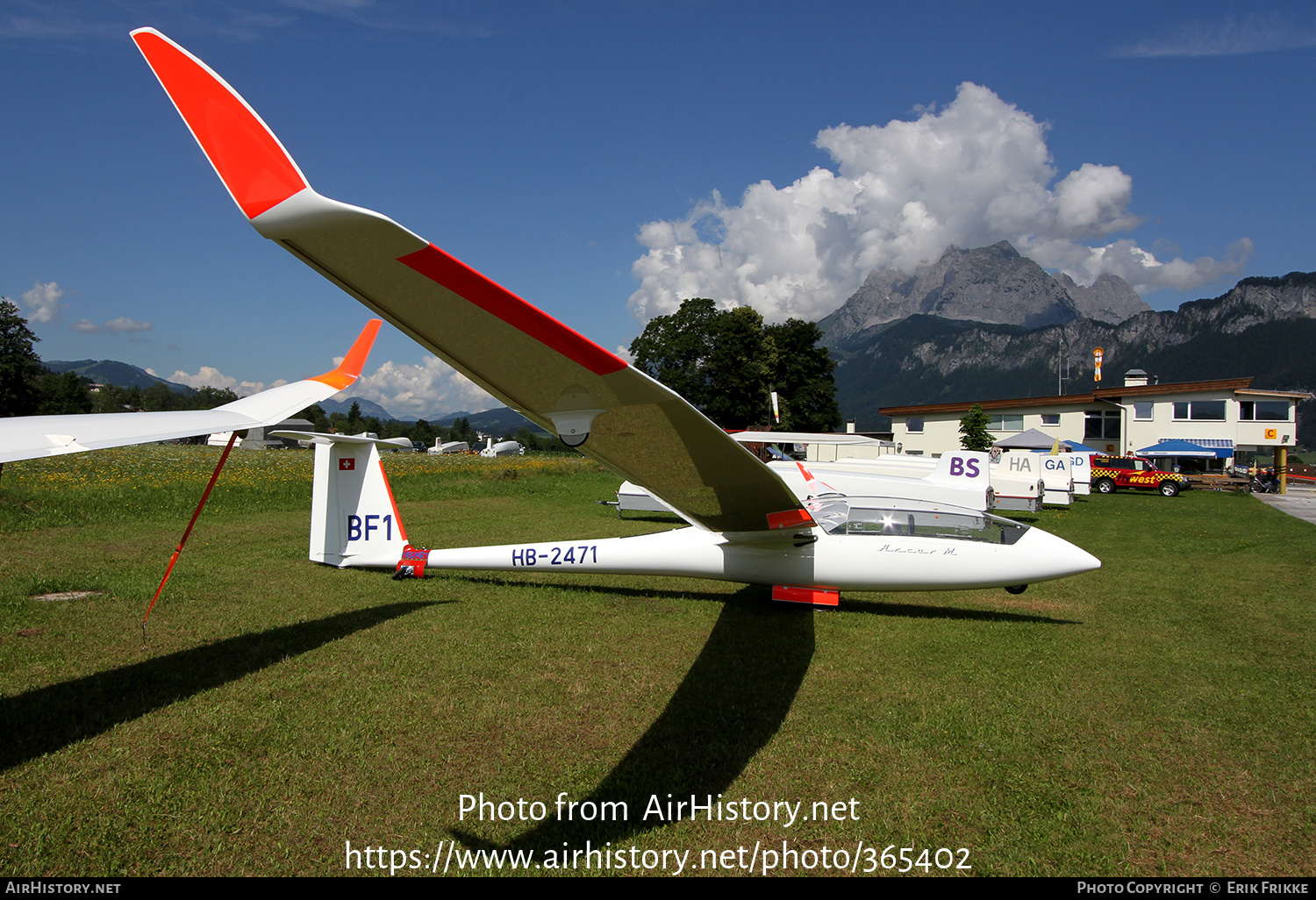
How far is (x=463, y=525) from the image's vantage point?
46.1 feet

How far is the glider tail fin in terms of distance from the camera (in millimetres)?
7754

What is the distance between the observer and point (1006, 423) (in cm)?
4297

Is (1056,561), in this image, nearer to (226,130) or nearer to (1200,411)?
(226,130)

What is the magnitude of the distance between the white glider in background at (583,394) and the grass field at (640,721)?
667mm

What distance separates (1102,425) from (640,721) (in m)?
44.7

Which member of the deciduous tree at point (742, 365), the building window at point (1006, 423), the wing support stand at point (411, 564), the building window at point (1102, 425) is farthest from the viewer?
the deciduous tree at point (742, 365)

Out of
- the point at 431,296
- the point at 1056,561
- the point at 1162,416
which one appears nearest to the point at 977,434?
the point at 1162,416

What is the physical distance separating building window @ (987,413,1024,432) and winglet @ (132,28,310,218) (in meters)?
46.4

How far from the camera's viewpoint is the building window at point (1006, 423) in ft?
139

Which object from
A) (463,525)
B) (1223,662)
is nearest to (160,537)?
(463,525)

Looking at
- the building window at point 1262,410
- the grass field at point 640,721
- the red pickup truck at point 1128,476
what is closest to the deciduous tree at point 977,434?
the red pickup truck at point 1128,476

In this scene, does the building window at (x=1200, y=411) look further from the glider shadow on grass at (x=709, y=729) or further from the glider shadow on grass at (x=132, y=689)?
the glider shadow on grass at (x=132, y=689)

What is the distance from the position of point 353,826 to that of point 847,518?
574cm
